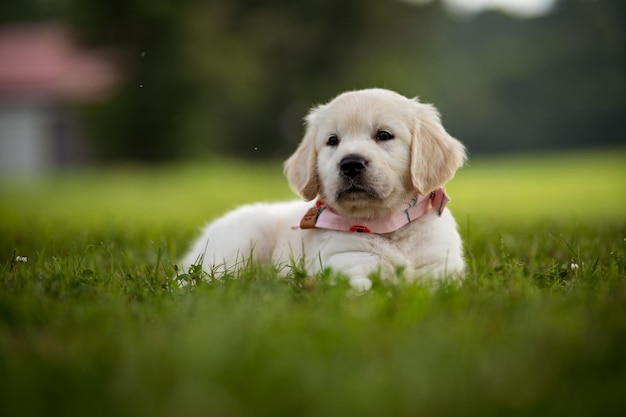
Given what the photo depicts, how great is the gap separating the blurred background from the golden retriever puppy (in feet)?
64.9

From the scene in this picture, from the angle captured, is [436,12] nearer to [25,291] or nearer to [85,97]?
[85,97]

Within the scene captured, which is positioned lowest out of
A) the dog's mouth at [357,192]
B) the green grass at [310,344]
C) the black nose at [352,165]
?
the green grass at [310,344]

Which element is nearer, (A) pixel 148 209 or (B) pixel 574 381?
(B) pixel 574 381

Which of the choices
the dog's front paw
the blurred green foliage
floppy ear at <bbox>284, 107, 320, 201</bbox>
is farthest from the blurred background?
the dog's front paw

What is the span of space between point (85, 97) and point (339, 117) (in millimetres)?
24006

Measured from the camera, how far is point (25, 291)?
9.34 feet

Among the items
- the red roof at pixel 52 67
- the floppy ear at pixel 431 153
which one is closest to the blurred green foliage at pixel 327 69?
the red roof at pixel 52 67

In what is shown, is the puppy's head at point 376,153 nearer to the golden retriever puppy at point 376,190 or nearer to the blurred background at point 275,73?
the golden retriever puppy at point 376,190

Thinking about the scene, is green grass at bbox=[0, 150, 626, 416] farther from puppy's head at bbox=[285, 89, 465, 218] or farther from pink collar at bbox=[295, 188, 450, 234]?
puppy's head at bbox=[285, 89, 465, 218]

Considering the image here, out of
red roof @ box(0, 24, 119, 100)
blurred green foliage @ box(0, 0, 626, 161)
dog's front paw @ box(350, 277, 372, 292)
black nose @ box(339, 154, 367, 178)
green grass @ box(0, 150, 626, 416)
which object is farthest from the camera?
red roof @ box(0, 24, 119, 100)

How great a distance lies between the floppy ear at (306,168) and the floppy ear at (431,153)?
1.94ft

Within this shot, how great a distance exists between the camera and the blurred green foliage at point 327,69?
23.7 metres

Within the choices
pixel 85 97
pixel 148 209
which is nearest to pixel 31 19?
pixel 85 97

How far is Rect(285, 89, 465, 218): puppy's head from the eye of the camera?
347cm
